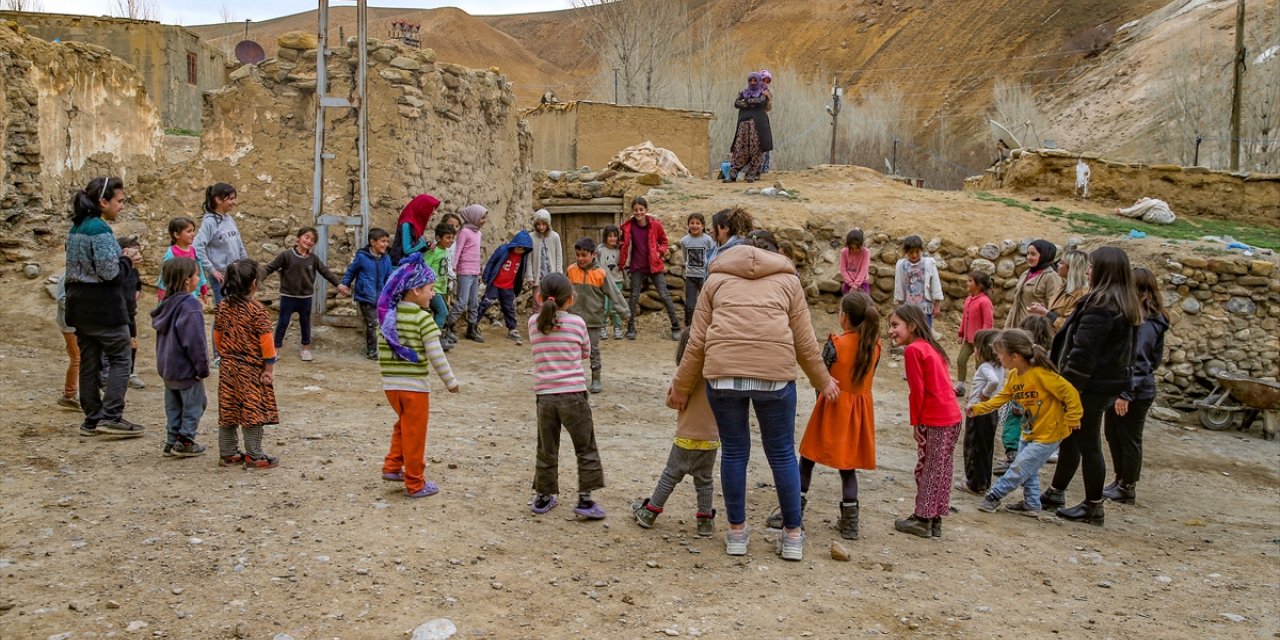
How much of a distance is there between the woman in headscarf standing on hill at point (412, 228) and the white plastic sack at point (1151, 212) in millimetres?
10692

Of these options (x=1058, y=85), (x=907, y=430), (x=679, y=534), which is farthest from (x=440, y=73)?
(x=1058, y=85)

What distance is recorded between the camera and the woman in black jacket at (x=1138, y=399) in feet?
20.4

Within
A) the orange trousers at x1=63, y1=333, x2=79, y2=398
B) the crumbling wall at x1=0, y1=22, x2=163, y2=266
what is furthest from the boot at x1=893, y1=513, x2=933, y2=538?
the crumbling wall at x1=0, y1=22, x2=163, y2=266

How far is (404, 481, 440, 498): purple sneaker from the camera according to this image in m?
5.14

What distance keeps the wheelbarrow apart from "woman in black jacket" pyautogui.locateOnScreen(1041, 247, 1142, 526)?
5.13m

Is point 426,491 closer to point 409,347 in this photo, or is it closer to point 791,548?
point 409,347

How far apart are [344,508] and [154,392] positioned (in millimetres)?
3460

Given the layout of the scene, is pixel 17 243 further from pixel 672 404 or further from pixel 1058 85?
pixel 1058 85

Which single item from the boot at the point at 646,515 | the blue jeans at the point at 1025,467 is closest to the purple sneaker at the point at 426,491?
the boot at the point at 646,515

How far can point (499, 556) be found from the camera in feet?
14.6

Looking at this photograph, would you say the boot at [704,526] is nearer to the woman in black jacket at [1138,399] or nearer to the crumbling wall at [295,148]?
the woman in black jacket at [1138,399]

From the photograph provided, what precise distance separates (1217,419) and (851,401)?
751cm

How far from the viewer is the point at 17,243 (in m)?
9.95

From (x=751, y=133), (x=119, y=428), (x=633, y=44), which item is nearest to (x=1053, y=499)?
(x=119, y=428)
